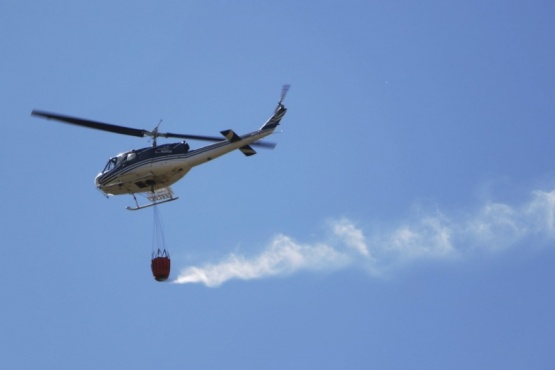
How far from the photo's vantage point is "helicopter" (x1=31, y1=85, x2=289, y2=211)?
42906 millimetres

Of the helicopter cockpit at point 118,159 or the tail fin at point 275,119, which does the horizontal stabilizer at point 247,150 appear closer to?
the tail fin at point 275,119

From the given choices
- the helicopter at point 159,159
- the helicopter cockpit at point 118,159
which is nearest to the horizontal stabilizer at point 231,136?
the helicopter at point 159,159

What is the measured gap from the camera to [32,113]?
40375 millimetres

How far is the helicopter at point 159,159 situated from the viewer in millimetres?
42906

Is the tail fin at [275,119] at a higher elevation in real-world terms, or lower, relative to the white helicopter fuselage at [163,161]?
higher

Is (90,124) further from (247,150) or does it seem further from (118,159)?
(247,150)

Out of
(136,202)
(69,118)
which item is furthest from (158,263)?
(69,118)

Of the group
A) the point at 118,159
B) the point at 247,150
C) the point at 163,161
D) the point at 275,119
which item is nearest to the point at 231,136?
the point at 247,150

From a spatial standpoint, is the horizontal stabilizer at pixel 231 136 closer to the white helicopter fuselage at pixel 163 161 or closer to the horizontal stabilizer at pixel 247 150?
the white helicopter fuselage at pixel 163 161

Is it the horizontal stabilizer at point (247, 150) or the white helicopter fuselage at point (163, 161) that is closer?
the white helicopter fuselage at point (163, 161)

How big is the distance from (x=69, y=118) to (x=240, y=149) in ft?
22.8

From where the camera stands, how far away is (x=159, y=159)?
43.0 metres

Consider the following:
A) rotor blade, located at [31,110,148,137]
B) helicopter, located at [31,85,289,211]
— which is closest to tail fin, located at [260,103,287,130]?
helicopter, located at [31,85,289,211]

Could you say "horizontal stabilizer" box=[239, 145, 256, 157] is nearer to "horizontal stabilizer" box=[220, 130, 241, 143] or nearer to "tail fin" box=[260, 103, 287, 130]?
"tail fin" box=[260, 103, 287, 130]
